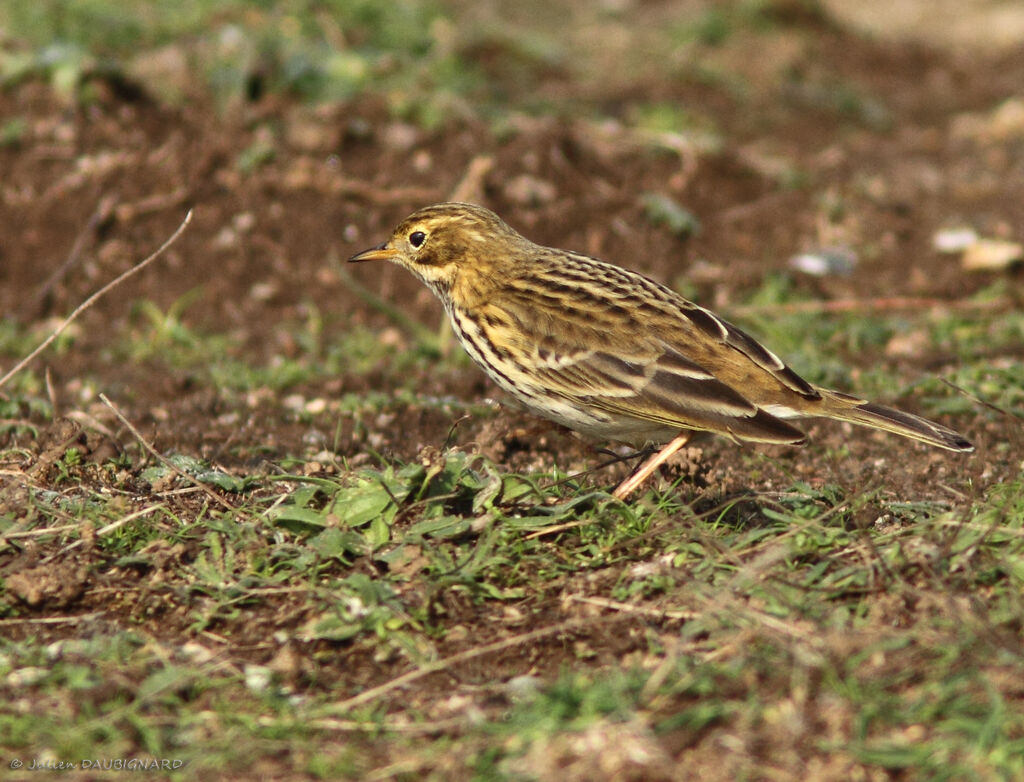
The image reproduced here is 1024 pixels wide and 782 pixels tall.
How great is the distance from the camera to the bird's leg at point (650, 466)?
5528 millimetres

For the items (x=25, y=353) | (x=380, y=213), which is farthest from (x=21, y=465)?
(x=380, y=213)

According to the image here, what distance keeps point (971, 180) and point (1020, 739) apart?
902 cm

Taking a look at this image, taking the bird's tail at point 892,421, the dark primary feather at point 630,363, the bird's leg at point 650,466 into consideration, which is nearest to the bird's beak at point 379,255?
the dark primary feather at point 630,363

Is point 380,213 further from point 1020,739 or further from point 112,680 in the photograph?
point 1020,739

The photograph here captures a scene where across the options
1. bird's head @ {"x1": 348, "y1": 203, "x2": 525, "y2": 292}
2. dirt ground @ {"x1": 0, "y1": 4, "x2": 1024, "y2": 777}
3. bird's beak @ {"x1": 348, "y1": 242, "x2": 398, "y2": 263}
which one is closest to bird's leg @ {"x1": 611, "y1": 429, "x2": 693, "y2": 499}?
bird's head @ {"x1": 348, "y1": 203, "x2": 525, "y2": 292}

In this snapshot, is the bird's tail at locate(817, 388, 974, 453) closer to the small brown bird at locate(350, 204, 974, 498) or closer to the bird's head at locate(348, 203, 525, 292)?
the small brown bird at locate(350, 204, 974, 498)

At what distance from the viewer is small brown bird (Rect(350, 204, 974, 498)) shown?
549 cm

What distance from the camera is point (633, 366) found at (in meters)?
5.64

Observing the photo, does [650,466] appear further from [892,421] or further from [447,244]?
[447,244]

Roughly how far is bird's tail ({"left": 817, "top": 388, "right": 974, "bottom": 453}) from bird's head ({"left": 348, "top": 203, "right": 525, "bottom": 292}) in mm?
1686

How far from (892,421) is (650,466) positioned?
99 cm

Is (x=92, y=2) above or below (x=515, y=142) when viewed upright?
above

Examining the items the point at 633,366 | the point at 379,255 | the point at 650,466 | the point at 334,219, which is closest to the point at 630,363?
the point at 633,366

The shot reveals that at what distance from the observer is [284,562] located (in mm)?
4945
